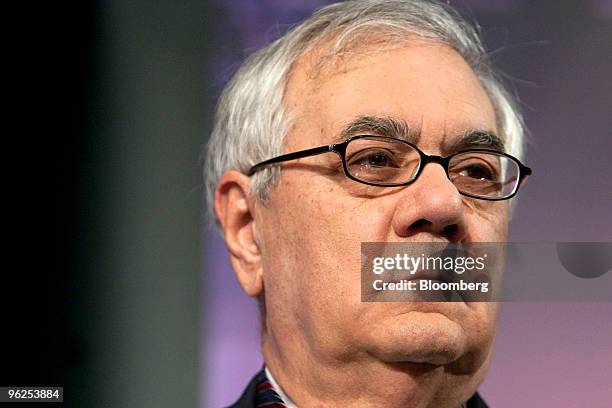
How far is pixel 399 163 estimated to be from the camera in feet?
3.69

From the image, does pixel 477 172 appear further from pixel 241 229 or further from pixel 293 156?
pixel 241 229

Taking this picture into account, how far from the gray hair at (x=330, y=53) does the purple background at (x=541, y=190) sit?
6cm

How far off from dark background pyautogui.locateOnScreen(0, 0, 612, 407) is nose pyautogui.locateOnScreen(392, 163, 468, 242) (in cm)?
37

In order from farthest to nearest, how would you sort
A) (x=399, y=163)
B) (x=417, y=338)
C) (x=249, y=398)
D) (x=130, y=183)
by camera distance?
(x=130, y=183)
(x=249, y=398)
(x=399, y=163)
(x=417, y=338)

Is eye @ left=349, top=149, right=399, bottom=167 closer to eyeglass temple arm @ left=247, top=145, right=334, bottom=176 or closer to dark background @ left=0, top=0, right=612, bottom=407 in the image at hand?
eyeglass temple arm @ left=247, top=145, right=334, bottom=176

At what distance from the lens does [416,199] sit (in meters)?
1.06

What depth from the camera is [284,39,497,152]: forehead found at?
113 centimetres

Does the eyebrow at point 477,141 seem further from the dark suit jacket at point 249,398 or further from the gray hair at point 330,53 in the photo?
the dark suit jacket at point 249,398

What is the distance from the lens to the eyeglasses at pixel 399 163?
1.11 metres

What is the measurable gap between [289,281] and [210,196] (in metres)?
0.39

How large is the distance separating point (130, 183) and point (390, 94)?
62cm

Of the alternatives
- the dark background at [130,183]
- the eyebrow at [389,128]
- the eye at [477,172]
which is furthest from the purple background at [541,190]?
the eyebrow at [389,128]

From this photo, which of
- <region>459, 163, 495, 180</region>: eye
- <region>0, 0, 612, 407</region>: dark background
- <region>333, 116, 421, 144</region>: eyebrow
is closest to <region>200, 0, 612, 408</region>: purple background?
<region>0, 0, 612, 407</region>: dark background

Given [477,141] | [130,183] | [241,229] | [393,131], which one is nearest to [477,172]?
[477,141]
